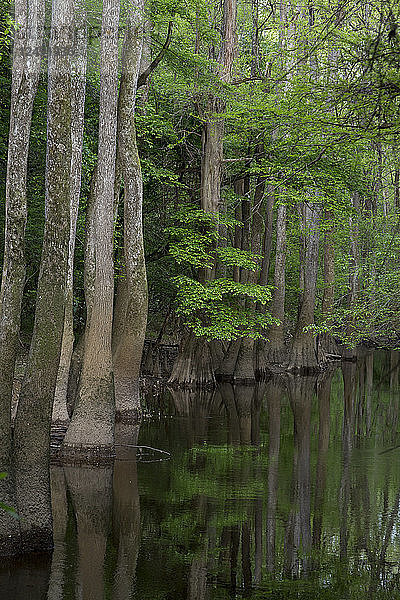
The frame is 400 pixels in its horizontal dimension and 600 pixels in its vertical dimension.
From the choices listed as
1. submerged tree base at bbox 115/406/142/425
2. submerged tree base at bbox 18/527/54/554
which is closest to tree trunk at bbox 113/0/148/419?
submerged tree base at bbox 115/406/142/425

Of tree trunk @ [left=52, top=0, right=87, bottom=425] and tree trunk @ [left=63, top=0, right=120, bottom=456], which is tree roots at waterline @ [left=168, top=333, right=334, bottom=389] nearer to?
tree trunk @ [left=52, top=0, right=87, bottom=425]

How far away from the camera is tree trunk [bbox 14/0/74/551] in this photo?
26.1ft

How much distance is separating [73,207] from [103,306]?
6.86 ft

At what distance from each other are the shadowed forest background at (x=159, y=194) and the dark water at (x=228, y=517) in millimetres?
750

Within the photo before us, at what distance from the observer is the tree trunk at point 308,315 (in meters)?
28.1

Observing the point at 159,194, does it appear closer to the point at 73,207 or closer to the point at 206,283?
the point at 206,283

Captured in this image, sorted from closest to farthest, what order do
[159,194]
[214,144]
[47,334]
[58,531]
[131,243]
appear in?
[47,334] < [58,531] < [131,243] < [214,144] < [159,194]

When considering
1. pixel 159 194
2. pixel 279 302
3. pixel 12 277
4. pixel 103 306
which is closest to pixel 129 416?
pixel 103 306

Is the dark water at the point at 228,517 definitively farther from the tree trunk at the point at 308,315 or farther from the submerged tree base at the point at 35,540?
the tree trunk at the point at 308,315

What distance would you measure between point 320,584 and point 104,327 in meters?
7.03

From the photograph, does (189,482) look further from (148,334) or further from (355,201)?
(355,201)

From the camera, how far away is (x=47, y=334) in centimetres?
828

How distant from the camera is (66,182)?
8.39 metres

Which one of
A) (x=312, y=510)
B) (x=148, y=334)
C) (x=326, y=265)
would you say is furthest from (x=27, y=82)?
(x=326, y=265)
